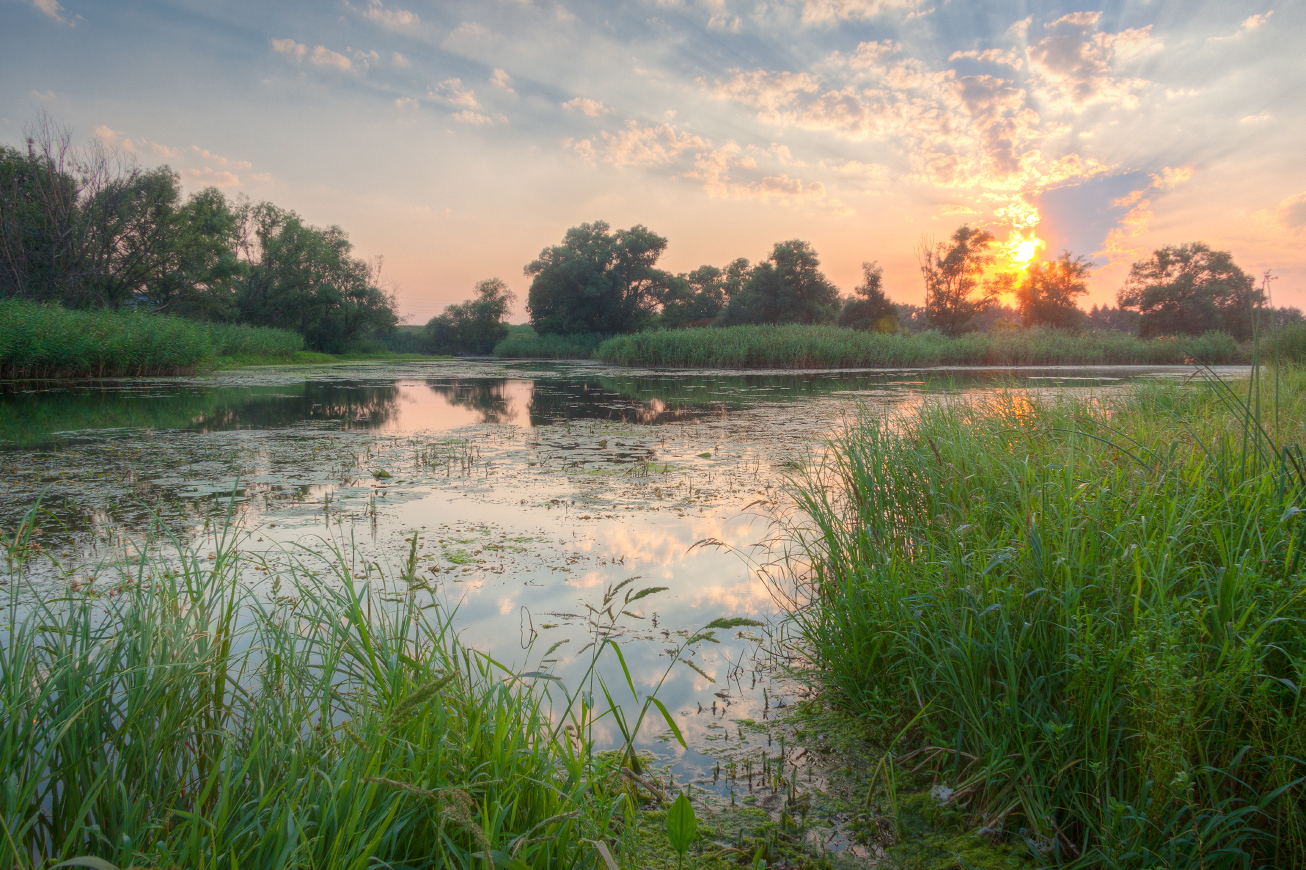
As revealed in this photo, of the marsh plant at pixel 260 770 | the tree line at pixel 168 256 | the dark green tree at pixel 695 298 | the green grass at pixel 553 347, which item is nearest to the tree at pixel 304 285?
the tree line at pixel 168 256

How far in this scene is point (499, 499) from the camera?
17.6 ft

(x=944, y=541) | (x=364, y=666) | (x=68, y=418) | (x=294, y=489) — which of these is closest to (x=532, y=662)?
(x=364, y=666)

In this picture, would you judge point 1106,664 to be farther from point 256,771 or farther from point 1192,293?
point 1192,293

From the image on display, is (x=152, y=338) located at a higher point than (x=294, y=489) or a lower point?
higher

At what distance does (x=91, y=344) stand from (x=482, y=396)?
1014 cm

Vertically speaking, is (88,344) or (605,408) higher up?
(88,344)

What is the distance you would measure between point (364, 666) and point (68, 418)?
417 inches

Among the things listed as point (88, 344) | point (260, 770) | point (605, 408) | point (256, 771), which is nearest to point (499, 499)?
point (256, 771)

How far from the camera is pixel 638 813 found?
1833 mm

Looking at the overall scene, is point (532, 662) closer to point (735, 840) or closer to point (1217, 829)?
point (735, 840)

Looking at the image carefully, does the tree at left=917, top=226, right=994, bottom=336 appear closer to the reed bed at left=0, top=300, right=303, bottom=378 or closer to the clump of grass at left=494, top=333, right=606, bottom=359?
the clump of grass at left=494, top=333, right=606, bottom=359

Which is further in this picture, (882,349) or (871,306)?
(871,306)

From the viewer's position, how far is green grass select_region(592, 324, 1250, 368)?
25.9 m

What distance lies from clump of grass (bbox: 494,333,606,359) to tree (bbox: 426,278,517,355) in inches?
339
